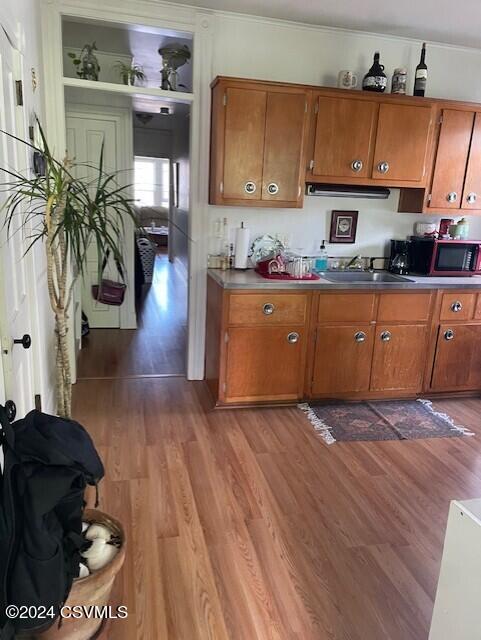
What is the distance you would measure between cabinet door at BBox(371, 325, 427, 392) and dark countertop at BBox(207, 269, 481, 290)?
0.31 metres

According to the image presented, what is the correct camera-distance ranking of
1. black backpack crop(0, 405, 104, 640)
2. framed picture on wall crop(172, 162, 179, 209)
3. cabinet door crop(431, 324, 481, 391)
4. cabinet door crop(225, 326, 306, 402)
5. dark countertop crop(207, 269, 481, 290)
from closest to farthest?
black backpack crop(0, 405, 104, 640), dark countertop crop(207, 269, 481, 290), cabinet door crop(225, 326, 306, 402), cabinet door crop(431, 324, 481, 391), framed picture on wall crop(172, 162, 179, 209)

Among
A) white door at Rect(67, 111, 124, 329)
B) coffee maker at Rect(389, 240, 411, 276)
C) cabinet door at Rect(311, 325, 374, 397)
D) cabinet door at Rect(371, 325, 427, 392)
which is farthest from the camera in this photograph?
white door at Rect(67, 111, 124, 329)

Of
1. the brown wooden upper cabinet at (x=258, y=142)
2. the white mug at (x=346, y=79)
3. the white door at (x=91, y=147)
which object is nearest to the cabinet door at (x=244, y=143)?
the brown wooden upper cabinet at (x=258, y=142)

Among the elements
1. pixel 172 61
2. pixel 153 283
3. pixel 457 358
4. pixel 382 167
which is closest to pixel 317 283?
pixel 382 167

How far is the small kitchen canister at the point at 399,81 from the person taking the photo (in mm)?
3449

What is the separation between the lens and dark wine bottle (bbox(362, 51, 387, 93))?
11.1 ft

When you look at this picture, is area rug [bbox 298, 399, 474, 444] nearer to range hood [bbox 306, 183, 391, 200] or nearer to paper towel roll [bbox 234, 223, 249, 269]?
paper towel roll [bbox 234, 223, 249, 269]

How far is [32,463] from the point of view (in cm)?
113

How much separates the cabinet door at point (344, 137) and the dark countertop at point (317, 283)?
80 cm

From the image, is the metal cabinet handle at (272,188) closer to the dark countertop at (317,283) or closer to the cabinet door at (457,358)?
the dark countertop at (317,283)

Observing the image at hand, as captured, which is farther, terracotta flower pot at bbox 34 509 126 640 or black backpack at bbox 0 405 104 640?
terracotta flower pot at bbox 34 509 126 640

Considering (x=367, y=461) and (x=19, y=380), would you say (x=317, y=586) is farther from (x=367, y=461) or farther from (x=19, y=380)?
(x=19, y=380)

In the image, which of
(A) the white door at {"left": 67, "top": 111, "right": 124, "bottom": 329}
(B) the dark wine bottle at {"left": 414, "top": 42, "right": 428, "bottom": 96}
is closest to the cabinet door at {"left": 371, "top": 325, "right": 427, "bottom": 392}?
(B) the dark wine bottle at {"left": 414, "top": 42, "right": 428, "bottom": 96}

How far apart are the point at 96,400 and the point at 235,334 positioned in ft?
3.67
